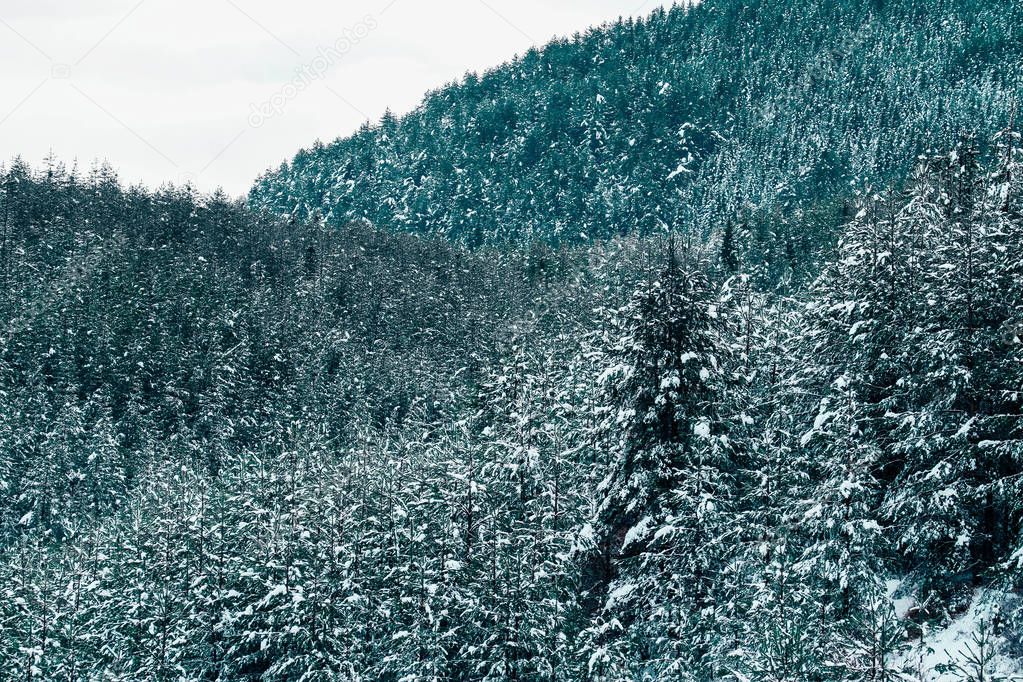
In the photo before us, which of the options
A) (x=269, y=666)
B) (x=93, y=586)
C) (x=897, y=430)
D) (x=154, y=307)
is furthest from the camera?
(x=154, y=307)

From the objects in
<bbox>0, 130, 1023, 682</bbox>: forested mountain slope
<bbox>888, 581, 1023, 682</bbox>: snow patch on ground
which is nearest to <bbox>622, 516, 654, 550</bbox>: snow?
<bbox>0, 130, 1023, 682</bbox>: forested mountain slope

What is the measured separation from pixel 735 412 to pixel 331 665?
1370 centimetres

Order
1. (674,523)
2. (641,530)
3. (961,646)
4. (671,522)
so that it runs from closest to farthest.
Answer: (961,646) < (671,522) < (674,523) < (641,530)

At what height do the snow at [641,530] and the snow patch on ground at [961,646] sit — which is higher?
the snow at [641,530]

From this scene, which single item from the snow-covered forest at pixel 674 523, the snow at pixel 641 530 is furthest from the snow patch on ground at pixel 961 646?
the snow at pixel 641 530

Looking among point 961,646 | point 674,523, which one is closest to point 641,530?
point 674,523

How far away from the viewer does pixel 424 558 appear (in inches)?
986

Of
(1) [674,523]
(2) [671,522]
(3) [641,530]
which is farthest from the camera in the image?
(3) [641,530]

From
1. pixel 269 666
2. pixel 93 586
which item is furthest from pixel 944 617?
pixel 93 586

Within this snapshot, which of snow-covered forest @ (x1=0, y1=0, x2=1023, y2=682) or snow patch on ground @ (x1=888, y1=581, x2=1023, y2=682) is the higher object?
snow-covered forest @ (x1=0, y1=0, x2=1023, y2=682)

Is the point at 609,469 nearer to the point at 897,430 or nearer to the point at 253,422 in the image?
the point at 897,430

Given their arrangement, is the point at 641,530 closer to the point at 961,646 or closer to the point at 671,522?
the point at 671,522

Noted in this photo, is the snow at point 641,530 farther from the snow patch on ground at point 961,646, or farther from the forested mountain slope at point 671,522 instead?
the snow patch on ground at point 961,646

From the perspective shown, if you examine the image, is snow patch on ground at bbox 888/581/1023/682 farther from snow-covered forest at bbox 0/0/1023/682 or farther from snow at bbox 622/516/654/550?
snow at bbox 622/516/654/550
